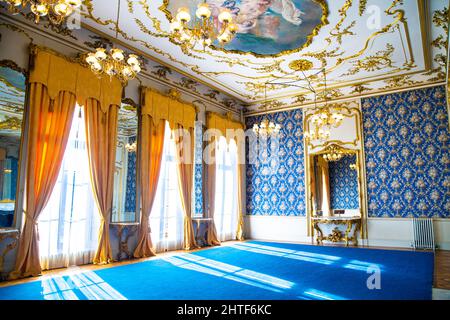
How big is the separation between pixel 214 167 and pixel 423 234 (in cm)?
495

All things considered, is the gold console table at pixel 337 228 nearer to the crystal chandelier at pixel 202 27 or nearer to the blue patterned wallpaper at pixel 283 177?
the blue patterned wallpaper at pixel 283 177

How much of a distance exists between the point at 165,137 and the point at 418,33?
5.06 metres

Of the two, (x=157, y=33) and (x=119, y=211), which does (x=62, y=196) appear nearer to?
(x=119, y=211)

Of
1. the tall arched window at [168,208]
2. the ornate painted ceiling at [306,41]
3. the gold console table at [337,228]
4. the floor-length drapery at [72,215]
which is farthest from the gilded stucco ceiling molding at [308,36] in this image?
the gold console table at [337,228]

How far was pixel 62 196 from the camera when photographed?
16.5 feet

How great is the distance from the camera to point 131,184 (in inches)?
240

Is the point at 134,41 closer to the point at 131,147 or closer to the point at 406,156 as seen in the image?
the point at 131,147

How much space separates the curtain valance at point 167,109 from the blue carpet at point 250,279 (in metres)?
2.84

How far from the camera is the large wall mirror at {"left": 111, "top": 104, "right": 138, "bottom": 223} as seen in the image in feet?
19.1

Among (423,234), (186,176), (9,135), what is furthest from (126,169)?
(423,234)

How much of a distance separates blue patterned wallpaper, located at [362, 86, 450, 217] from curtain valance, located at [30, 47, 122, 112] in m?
6.08

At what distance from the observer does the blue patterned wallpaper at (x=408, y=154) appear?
7199mm

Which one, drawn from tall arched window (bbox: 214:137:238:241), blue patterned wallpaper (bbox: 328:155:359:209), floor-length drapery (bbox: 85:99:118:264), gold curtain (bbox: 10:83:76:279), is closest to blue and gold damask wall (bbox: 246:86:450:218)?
blue patterned wallpaper (bbox: 328:155:359:209)

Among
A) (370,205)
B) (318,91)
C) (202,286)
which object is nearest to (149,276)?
(202,286)
